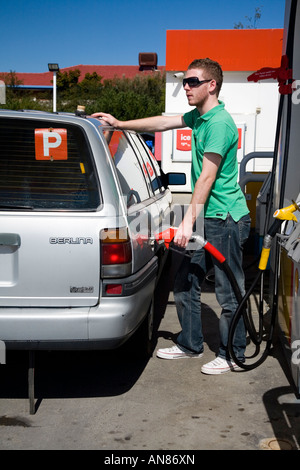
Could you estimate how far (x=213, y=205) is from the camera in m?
4.25

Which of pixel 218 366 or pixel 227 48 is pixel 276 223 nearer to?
pixel 218 366

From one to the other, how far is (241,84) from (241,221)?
17.2 meters

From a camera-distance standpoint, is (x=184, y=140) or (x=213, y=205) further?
(x=184, y=140)

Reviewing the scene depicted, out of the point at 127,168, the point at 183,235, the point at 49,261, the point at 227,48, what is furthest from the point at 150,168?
the point at 227,48

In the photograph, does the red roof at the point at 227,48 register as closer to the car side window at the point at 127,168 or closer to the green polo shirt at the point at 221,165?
the car side window at the point at 127,168

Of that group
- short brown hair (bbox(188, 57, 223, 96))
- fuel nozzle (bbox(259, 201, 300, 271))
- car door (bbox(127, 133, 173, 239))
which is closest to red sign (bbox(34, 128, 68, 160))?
car door (bbox(127, 133, 173, 239))

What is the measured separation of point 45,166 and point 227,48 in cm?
1828

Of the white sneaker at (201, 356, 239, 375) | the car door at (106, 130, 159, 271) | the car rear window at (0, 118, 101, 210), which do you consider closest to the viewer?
the car rear window at (0, 118, 101, 210)

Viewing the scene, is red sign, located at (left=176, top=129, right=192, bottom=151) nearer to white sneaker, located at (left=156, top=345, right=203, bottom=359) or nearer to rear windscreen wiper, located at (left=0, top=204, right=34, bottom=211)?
white sneaker, located at (left=156, top=345, right=203, bottom=359)

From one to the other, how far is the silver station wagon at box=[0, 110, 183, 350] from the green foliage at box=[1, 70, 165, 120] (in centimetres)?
3508

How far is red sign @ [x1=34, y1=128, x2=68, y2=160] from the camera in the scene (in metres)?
3.57

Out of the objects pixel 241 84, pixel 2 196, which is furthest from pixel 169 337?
pixel 241 84

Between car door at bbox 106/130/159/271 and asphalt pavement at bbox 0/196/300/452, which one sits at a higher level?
car door at bbox 106/130/159/271

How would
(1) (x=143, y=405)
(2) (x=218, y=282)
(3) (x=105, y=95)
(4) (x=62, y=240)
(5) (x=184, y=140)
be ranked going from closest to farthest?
1. (4) (x=62, y=240)
2. (1) (x=143, y=405)
3. (2) (x=218, y=282)
4. (5) (x=184, y=140)
5. (3) (x=105, y=95)
